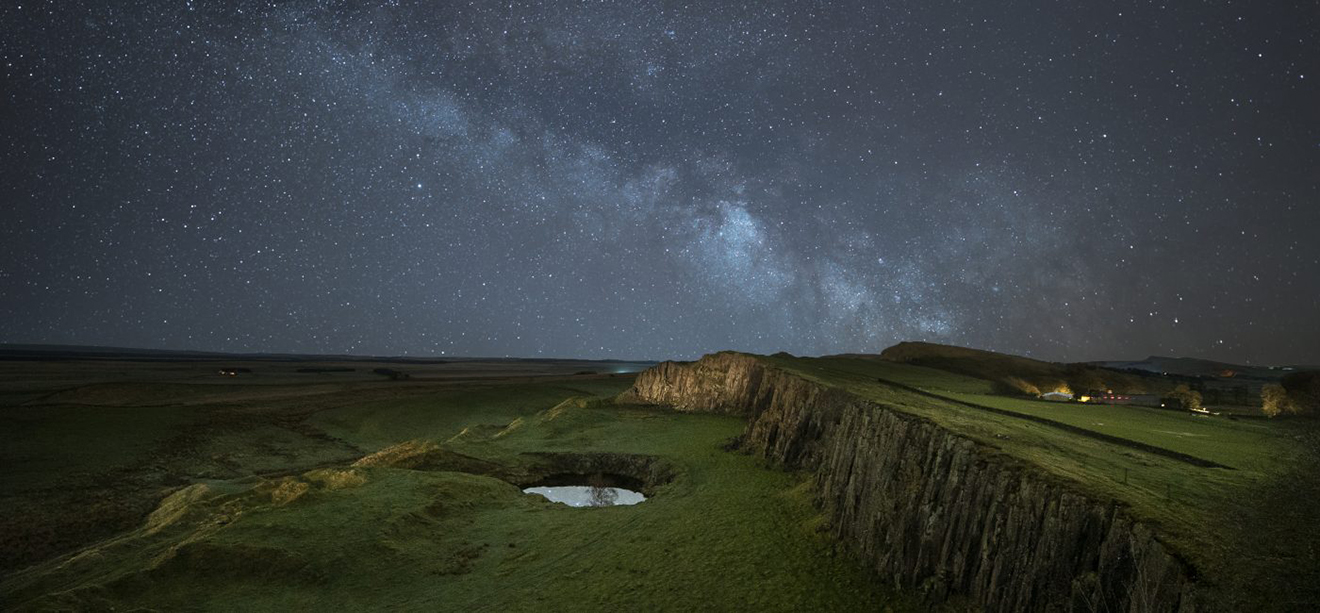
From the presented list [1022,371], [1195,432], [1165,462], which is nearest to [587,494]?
[1165,462]

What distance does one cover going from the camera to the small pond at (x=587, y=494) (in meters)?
25.4

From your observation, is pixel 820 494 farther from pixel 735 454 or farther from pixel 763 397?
pixel 763 397

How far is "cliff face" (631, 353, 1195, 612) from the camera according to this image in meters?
7.81

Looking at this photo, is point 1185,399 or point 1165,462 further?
point 1185,399

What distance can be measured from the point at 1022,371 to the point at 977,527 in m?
63.1

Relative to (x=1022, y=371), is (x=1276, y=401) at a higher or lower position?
lower

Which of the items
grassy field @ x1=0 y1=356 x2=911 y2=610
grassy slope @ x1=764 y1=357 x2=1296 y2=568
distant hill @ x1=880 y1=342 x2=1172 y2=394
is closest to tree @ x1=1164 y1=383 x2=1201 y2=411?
distant hill @ x1=880 y1=342 x2=1172 y2=394

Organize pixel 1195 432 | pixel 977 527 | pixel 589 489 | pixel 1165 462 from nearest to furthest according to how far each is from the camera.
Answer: pixel 977 527
pixel 1165 462
pixel 1195 432
pixel 589 489

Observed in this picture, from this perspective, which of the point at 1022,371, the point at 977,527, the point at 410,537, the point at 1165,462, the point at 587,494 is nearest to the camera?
the point at 977,527

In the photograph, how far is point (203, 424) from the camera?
42344 mm

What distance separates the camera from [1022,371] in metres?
62.8

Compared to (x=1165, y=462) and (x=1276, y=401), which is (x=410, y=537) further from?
(x=1276, y=401)

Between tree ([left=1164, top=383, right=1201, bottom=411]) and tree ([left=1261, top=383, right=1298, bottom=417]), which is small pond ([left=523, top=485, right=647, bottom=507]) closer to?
tree ([left=1261, top=383, right=1298, bottom=417])

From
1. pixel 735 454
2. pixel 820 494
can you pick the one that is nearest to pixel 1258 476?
Answer: pixel 820 494
